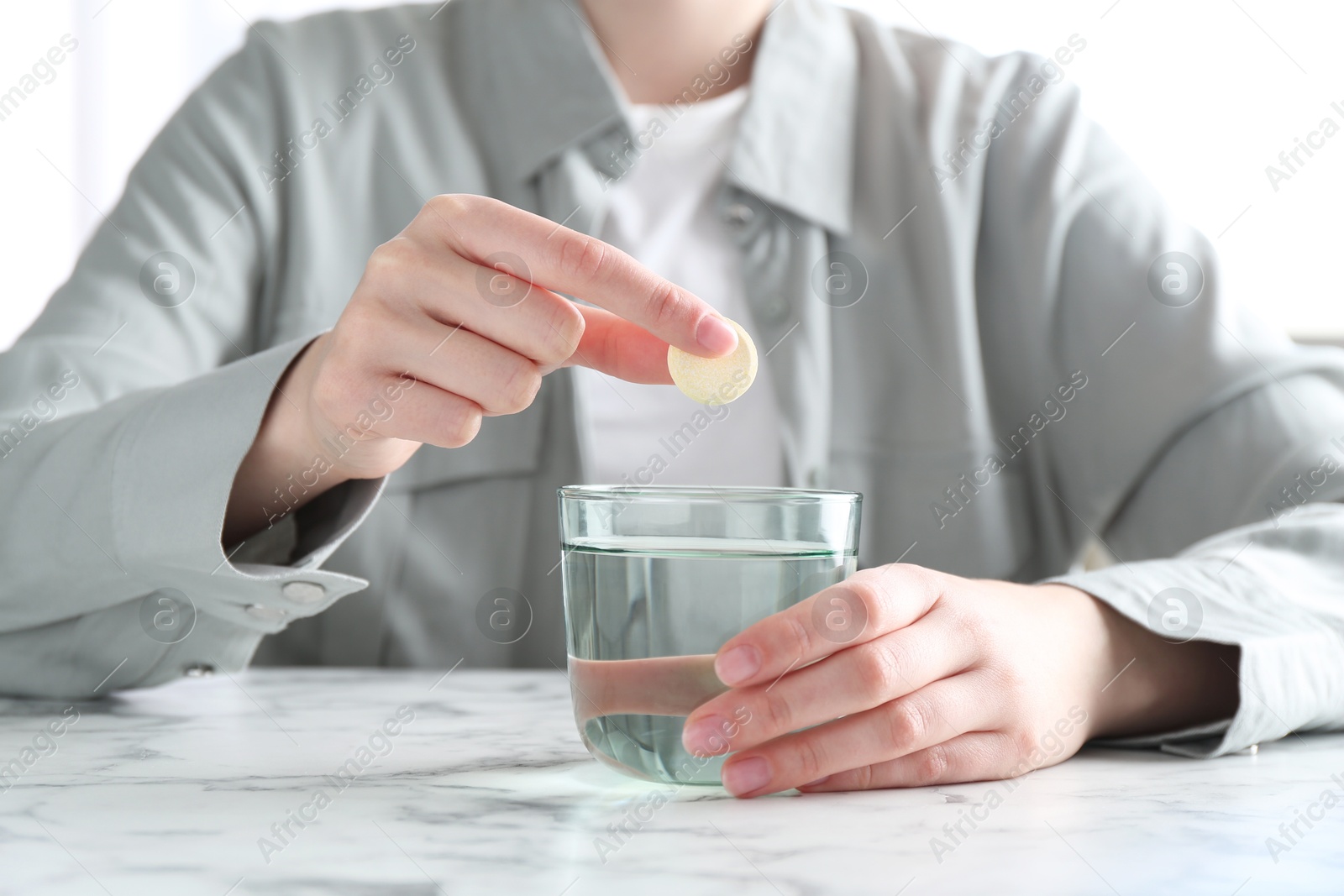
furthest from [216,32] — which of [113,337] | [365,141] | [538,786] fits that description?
[538,786]

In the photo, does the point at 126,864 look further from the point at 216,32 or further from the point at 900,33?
the point at 216,32

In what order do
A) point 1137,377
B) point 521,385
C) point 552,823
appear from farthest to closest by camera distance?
point 1137,377 → point 521,385 → point 552,823

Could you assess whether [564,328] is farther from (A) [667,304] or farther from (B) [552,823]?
(B) [552,823]

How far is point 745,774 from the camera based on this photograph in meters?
0.41

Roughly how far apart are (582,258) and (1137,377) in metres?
0.64

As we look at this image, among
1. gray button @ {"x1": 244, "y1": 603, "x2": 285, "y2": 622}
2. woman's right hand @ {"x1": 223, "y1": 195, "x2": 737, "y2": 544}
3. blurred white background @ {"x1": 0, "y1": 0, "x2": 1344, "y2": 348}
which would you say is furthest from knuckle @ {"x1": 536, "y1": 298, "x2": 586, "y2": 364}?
blurred white background @ {"x1": 0, "y1": 0, "x2": 1344, "y2": 348}

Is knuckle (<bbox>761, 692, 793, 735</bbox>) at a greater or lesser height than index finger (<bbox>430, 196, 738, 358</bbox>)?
lesser

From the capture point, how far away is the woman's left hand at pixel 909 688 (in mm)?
399

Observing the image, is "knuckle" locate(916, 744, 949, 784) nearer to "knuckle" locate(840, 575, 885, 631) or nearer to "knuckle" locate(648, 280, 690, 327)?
"knuckle" locate(840, 575, 885, 631)

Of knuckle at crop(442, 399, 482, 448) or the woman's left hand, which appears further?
knuckle at crop(442, 399, 482, 448)

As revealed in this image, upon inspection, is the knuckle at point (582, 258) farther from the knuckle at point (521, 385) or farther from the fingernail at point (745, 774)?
the fingernail at point (745, 774)

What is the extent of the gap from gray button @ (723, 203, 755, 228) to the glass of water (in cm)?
57

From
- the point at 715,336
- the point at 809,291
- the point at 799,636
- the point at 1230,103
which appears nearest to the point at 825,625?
the point at 799,636

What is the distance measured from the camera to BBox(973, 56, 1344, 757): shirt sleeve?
74 centimetres
